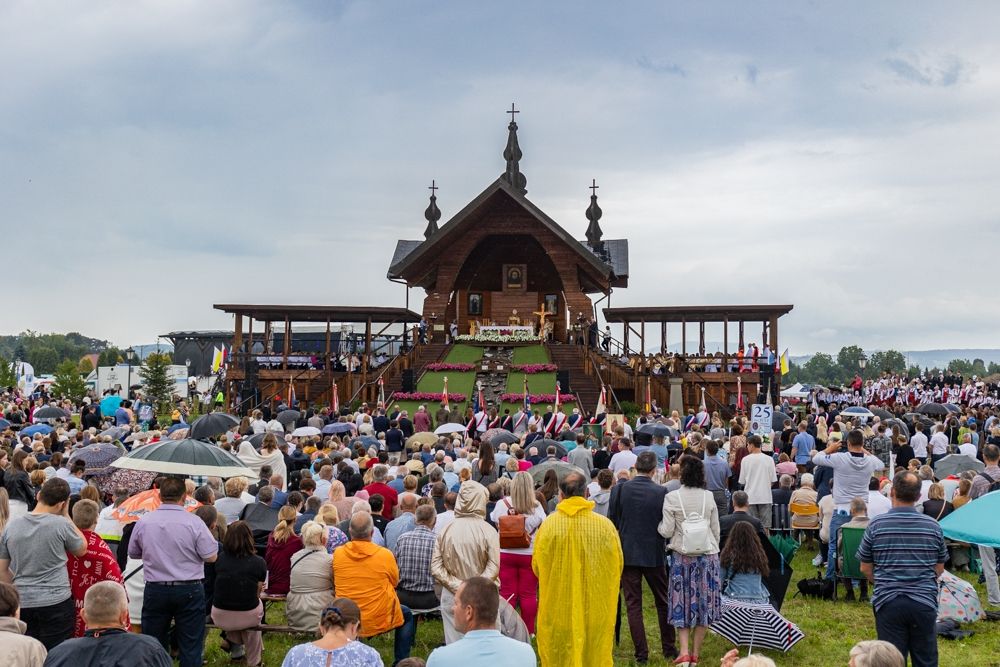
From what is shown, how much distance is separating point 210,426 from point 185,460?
6441 millimetres

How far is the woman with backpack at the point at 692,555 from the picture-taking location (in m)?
7.99

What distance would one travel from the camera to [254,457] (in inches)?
518

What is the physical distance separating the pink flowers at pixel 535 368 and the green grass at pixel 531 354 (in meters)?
1.35

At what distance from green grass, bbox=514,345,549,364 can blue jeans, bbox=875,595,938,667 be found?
92.4 feet

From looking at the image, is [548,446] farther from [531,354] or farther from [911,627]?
[531,354]

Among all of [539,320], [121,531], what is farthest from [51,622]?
[539,320]

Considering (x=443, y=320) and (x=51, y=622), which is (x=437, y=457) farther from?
(x=443, y=320)

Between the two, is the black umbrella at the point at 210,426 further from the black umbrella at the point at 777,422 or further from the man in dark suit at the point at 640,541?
the black umbrella at the point at 777,422

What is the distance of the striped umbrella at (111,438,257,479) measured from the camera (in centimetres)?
989

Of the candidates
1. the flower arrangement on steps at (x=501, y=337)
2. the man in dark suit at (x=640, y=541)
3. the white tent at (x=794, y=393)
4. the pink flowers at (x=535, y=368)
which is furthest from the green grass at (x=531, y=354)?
the man in dark suit at (x=640, y=541)

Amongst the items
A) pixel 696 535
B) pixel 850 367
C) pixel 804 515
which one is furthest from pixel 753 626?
pixel 850 367

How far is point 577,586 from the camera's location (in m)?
7.05

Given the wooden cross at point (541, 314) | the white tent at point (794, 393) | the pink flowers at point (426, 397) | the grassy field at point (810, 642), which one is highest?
the wooden cross at point (541, 314)

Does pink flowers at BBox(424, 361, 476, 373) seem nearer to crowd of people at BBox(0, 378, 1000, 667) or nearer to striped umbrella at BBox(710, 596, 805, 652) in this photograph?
crowd of people at BBox(0, 378, 1000, 667)
